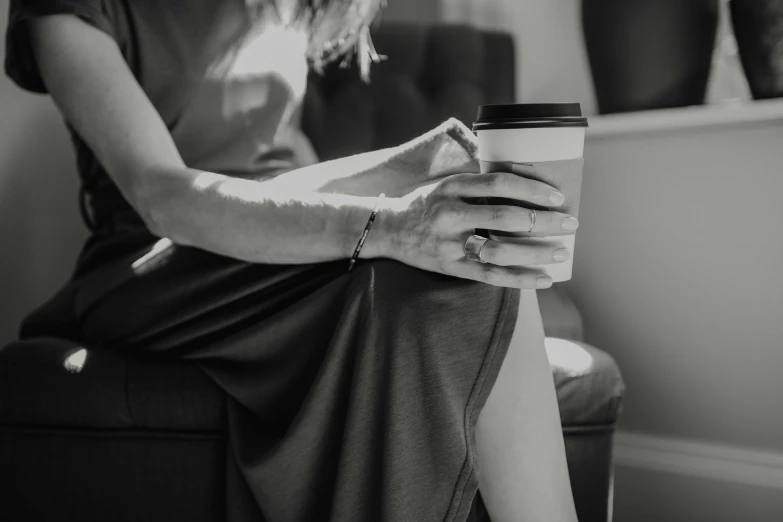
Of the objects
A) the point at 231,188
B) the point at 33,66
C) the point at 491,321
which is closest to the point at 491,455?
the point at 491,321

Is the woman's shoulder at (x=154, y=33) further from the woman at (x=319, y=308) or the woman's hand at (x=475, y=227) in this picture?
the woman's hand at (x=475, y=227)

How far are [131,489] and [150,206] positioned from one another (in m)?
0.34

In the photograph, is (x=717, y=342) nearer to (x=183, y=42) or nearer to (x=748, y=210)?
(x=748, y=210)

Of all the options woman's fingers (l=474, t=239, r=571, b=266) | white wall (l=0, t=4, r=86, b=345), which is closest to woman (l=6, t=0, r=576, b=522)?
woman's fingers (l=474, t=239, r=571, b=266)

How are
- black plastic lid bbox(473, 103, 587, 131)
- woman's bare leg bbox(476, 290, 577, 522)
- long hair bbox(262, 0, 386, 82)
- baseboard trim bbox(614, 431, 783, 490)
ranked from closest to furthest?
black plastic lid bbox(473, 103, 587, 131) < woman's bare leg bbox(476, 290, 577, 522) < long hair bbox(262, 0, 386, 82) < baseboard trim bbox(614, 431, 783, 490)

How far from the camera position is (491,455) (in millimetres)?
711

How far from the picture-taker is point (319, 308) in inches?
28.4

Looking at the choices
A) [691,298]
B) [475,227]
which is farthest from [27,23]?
[691,298]

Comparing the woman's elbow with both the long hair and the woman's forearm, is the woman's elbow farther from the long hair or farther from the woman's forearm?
the long hair

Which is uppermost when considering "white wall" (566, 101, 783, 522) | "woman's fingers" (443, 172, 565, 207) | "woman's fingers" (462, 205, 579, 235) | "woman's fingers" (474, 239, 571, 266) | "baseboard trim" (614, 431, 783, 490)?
"woman's fingers" (443, 172, 565, 207)

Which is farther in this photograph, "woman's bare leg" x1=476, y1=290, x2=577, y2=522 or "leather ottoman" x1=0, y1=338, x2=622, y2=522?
"leather ottoman" x1=0, y1=338, x2=622, y2=522

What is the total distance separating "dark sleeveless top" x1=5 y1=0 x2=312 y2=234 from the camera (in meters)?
0.97

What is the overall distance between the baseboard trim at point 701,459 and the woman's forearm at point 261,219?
3.05 feet

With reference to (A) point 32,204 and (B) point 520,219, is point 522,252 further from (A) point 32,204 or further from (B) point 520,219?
(A) point 32,204
